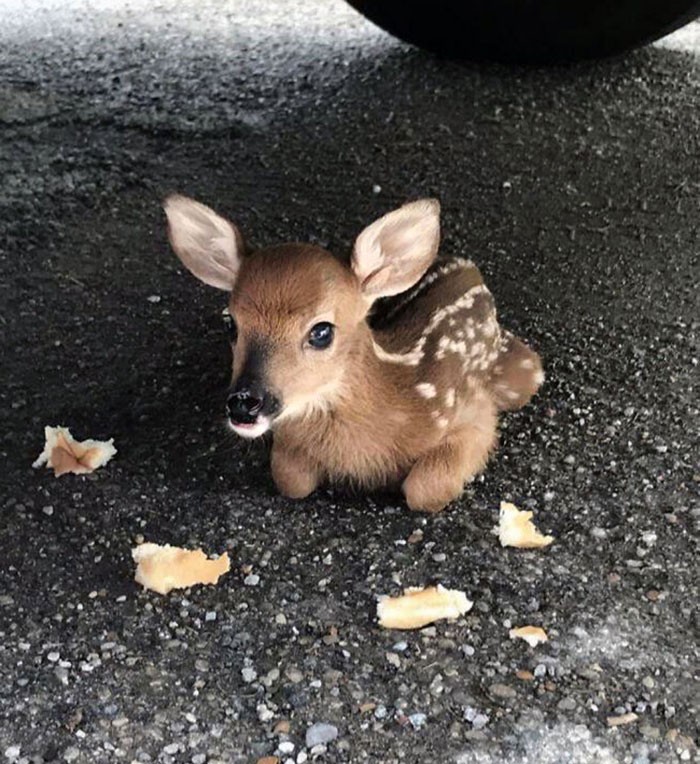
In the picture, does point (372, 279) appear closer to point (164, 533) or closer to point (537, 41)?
point (164, 533)

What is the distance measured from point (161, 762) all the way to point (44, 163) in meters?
2.86

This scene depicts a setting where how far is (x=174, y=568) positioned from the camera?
252 cm

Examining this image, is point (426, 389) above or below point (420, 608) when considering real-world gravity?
above

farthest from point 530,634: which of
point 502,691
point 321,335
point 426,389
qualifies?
point 321,335

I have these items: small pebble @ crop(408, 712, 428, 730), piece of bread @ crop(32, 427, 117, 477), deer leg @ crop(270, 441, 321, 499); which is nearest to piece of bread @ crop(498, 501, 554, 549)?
deer leg @ crop(270, 441, 321, 499)

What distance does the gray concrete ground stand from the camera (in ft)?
7.22

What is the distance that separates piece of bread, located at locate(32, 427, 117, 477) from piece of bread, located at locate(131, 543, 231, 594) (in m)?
0.37

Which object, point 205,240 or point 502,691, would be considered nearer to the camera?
point 502,691

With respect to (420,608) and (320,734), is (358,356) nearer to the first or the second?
(420,608)

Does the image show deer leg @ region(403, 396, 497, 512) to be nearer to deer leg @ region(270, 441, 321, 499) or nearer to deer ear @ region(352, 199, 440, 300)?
deer leg @ region(270, 441, 321, 499)

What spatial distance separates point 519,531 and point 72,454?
1.05 metres

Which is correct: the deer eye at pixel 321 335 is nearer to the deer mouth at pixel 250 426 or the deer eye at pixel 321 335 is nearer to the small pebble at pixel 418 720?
the deer mouth at pixel 250 426

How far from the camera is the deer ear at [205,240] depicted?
8.45 ft

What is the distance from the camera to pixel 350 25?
6.05 metres
